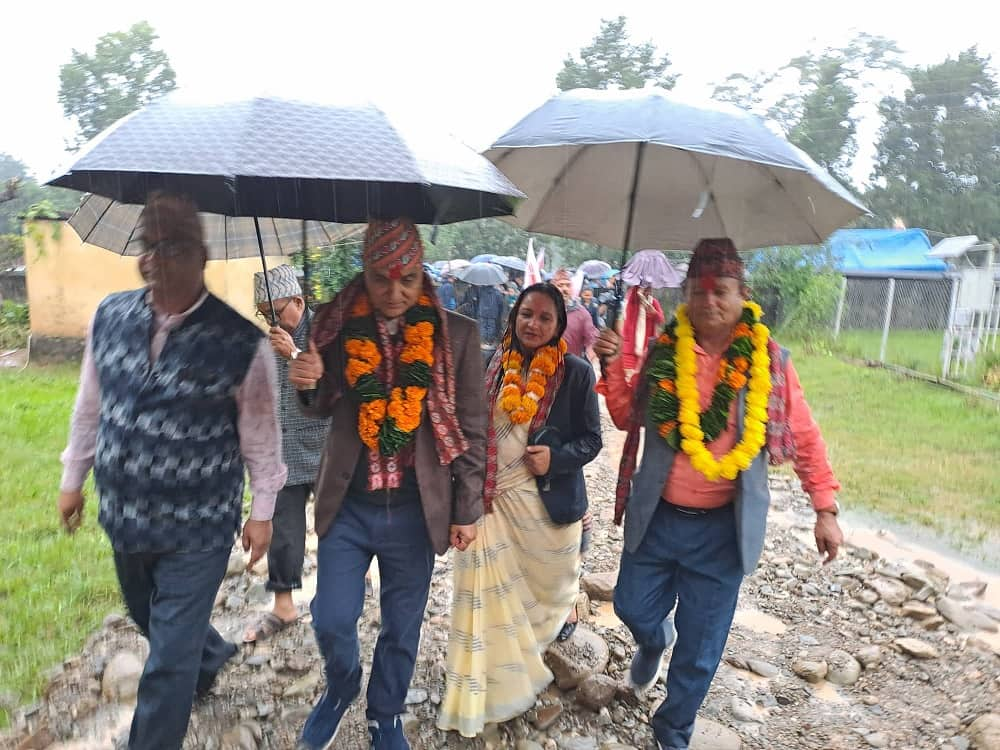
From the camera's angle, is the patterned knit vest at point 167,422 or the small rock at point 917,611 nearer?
the patterned knit vest at point 167,422

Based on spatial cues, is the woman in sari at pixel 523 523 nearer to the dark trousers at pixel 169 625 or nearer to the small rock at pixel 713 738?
the small rock at pixel 713 738

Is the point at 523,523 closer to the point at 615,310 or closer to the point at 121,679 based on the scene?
the point at 615,310

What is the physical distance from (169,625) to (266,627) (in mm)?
1299

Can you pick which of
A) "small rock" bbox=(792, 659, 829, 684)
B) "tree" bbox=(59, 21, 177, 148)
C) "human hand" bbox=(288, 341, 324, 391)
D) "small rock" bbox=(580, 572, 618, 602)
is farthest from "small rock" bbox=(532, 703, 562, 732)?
"tree" bbox=(59, 21, 177, 148)

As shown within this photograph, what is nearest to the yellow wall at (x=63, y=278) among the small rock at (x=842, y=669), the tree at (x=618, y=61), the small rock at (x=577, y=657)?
the small rock at (x=577, y=657)

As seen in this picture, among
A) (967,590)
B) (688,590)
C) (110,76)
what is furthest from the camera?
(110,76)

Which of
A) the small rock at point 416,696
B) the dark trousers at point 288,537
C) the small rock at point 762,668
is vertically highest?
the dark trousers at point 288,537

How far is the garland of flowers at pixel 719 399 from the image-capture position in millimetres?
2469

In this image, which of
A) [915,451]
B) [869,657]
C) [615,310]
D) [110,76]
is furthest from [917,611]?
[110,76]

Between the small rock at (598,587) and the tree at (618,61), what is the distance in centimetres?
2148

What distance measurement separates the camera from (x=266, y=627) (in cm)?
335

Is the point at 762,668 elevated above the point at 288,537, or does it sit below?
below

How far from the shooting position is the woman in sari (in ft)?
8.90

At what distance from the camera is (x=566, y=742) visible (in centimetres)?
277
